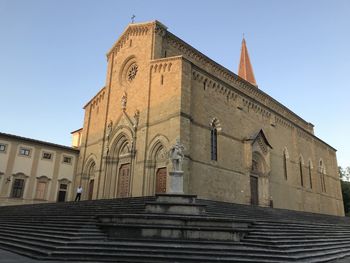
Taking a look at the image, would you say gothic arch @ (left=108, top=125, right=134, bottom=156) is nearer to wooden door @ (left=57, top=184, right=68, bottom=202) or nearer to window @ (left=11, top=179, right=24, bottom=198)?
wooden door @ (left=57, top=184, right=68, bottom=202)

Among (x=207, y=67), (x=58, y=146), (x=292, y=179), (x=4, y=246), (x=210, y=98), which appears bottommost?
(x=4, y=246)

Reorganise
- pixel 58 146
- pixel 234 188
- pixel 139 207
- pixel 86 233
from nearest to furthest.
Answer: pixel 86 233 < pixel 139 207 < pixel 234 188 < pixel 58 146

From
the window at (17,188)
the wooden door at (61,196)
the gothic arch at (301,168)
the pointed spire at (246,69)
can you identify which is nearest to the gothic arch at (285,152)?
the gothic arch at (301,168)

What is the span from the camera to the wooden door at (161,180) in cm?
1934

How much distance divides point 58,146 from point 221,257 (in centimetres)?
2390

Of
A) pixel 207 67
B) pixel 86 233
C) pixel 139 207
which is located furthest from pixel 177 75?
pixel 86 233

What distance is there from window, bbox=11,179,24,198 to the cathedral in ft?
15.7

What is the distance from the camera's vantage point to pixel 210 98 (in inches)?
893

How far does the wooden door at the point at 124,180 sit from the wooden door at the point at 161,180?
11.1 ft

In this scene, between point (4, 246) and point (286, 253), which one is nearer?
point (286, 253)

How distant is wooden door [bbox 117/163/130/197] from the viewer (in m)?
22.2

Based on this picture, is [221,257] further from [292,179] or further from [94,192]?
[292,179]

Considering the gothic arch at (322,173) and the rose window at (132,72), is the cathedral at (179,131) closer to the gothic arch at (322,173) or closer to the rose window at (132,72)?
the rose window at (132,72)

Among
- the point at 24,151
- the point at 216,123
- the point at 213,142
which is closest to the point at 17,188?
the point at 24,151
